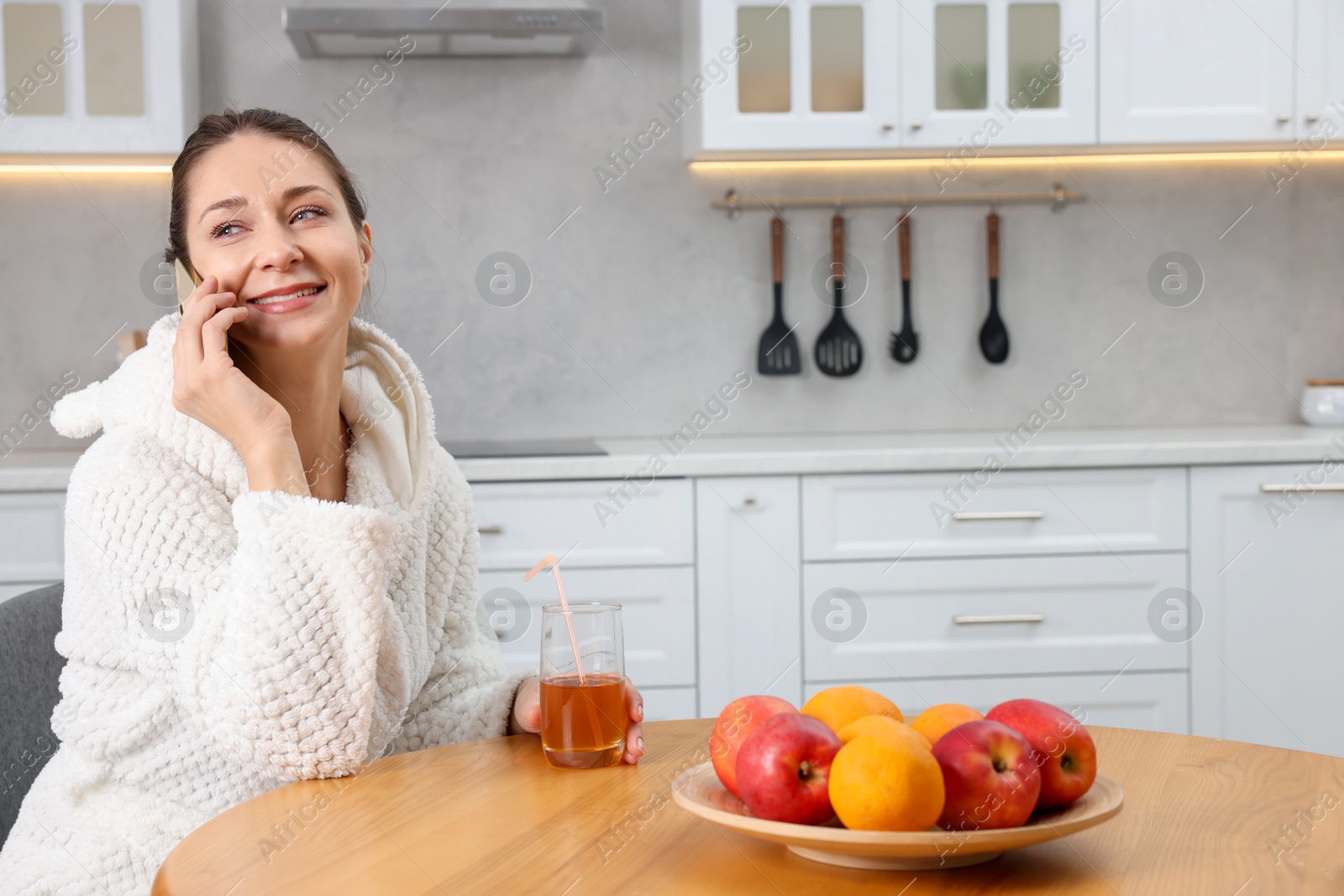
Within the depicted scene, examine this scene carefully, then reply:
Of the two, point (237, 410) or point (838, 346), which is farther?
point (838, 346)

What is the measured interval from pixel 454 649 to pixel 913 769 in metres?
0.75

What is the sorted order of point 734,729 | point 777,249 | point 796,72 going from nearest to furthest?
point 734,729, point 796,72, point 777,249

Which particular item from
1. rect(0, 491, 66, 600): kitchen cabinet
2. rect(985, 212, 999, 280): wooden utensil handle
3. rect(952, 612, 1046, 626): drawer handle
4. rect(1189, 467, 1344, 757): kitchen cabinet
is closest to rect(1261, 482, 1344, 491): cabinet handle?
rect(1189, 467, 1344, 757): kitchen cabinet

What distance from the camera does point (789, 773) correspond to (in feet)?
2.35

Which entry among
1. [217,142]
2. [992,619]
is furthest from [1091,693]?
[217,142]

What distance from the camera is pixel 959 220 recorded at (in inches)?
124

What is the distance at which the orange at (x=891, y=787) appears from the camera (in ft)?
2.23

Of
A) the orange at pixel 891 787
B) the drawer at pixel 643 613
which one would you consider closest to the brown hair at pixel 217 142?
the orange at pixel 891 787

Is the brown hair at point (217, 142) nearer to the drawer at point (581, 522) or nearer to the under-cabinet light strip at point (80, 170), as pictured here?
the drawer at point (581, 522)

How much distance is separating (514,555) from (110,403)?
1.38 m

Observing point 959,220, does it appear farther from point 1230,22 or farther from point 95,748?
point 95,748

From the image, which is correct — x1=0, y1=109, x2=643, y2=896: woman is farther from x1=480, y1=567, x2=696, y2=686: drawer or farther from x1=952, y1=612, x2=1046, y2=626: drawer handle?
x1=952, y1=612, x2=1046, y2=626: drawer handle

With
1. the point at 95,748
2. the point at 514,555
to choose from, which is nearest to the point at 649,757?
the point at 95,748

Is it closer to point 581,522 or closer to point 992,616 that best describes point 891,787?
point 581,522
